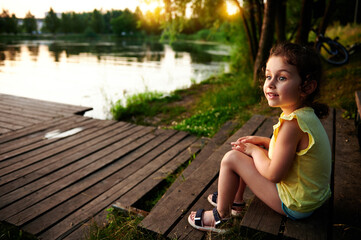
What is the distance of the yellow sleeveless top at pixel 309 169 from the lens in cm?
142

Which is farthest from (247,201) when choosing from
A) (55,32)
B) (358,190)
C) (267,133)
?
(55,32)

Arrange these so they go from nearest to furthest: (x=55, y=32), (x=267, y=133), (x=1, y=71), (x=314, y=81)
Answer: (x=314, y=81)
(x=267, y=133)
(x=1, y=71)
(x=55, y=32)

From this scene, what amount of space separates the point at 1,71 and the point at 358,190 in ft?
49.3

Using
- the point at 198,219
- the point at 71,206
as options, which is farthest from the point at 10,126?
the point at 198,219

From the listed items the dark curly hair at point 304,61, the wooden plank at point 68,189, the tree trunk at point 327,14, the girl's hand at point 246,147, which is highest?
the tree trunk at point 327,14

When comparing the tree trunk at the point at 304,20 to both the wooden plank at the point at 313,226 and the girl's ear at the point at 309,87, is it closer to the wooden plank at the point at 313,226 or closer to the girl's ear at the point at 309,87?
the girl's ear at the point at 309,87

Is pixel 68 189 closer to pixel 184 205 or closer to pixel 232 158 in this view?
pixel 184 205

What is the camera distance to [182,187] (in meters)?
2.24

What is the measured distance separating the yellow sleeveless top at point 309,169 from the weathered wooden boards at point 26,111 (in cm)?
488

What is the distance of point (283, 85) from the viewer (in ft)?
4.88

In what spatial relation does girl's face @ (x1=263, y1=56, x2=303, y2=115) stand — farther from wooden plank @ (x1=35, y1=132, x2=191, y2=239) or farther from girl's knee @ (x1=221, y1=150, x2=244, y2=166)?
wooden plank @ (x1=35, y1=132, x2=191, y2=239)

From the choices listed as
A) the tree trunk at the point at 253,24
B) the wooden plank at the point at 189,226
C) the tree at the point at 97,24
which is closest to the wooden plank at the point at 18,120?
the wooden plank at the point at 189,226

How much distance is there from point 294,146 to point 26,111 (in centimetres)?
602

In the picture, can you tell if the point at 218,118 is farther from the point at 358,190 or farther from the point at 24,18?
the point at 24,18
